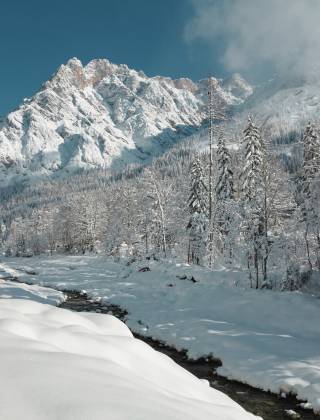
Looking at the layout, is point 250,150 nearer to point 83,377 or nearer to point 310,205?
point 310,205

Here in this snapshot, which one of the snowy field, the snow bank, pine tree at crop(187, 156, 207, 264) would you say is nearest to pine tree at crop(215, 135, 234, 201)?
pine tree at crop(187, 156, 207, 264)

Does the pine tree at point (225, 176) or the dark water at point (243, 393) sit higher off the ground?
the pine tree at point (225, 176)

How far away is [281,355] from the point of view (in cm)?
1284

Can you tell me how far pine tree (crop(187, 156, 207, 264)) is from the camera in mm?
42938

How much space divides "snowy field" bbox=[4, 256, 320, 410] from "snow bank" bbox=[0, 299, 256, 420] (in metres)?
5.53

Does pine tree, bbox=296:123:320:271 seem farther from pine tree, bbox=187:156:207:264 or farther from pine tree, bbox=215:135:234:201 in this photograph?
pine tree, bbox=215:135:234:201

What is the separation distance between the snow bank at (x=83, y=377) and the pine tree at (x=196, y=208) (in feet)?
115

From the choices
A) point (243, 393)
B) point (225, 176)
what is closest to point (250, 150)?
point (225, 176)

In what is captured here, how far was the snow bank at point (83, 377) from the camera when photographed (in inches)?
138

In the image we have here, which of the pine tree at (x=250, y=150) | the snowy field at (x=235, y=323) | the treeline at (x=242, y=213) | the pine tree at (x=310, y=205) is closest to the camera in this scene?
the snowy field at (x=235, y=323)

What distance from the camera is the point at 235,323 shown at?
17.1m

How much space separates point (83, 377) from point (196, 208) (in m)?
40.5

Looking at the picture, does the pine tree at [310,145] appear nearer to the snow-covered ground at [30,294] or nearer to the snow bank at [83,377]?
the snow-covered ground at [30,294]

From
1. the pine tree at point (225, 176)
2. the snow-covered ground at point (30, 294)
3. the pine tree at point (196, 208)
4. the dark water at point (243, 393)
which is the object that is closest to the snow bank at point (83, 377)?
the dark water at point (243, 393)
